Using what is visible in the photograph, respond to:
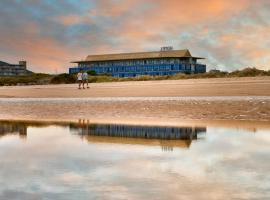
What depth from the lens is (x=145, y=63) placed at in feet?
353

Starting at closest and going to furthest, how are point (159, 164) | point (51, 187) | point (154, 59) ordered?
1. point (51, 187)
2. point (159, 164)
3. point (154, 59)

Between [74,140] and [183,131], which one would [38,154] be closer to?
[74,140]

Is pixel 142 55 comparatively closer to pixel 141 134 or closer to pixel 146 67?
pixel 146 67

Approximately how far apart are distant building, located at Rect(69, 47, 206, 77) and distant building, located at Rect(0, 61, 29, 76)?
83676mm

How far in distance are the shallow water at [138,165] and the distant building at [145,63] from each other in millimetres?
94488

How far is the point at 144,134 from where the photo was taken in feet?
33.6

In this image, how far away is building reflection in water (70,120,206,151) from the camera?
28.9 ft

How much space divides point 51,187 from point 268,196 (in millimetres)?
2267

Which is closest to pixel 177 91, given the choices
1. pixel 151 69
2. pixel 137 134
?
pixel 137 134

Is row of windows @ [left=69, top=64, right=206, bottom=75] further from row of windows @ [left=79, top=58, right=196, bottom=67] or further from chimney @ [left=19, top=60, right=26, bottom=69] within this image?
chimney @ [left=19, top=60, right=26, bottom=69]

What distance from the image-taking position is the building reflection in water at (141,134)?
28.9 feet

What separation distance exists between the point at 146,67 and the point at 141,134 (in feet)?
320

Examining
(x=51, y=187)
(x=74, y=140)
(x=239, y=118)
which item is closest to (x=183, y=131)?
(x=74, y=140)

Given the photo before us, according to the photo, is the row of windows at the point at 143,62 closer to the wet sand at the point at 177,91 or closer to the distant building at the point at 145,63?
the distant building at the point at 145,63
